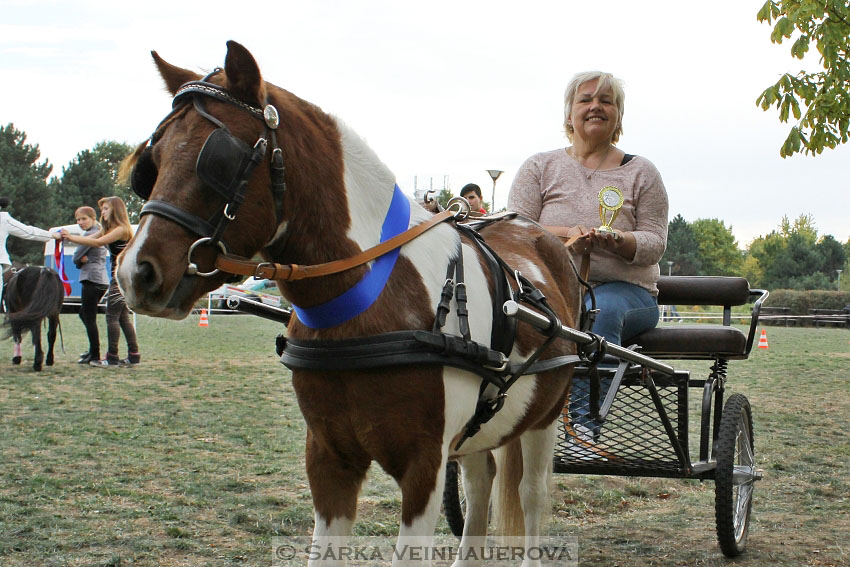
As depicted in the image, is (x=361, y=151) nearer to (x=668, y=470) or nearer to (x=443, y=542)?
(x=668, y=470)

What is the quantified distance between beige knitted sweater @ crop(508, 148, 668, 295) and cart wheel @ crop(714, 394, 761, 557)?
2.61 feet

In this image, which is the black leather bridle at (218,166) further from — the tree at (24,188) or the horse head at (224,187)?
the tree at (24,188)

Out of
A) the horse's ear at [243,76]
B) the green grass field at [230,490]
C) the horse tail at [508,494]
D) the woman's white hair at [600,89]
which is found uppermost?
the woman's white hair at [600,89]

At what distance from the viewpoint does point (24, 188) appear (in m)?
47.6

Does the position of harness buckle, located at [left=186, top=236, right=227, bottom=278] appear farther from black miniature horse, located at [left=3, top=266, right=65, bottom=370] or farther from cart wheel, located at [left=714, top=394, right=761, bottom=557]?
black miniature horse, located at [left=3, top=266, right=65, bottom=370]

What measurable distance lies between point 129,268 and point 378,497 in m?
3.45

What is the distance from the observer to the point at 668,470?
4.10 metres

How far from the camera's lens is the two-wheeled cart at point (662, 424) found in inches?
159

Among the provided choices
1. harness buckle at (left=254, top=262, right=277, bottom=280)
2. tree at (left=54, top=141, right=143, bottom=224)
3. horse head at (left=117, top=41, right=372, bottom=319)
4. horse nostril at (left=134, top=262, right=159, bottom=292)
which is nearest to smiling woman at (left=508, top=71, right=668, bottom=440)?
horse head at (left=117, top=41, right=372, bottom=319)

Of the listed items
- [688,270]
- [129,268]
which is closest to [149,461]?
[129,268]

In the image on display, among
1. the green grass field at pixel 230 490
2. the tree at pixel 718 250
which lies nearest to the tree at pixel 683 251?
the tree at pixel 718 250

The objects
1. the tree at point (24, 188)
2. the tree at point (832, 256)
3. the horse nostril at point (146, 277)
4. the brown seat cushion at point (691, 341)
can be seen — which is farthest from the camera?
the tree at point (832, 256)

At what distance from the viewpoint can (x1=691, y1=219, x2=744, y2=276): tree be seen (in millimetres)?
77000

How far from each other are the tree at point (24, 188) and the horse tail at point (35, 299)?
3779 centimetres
